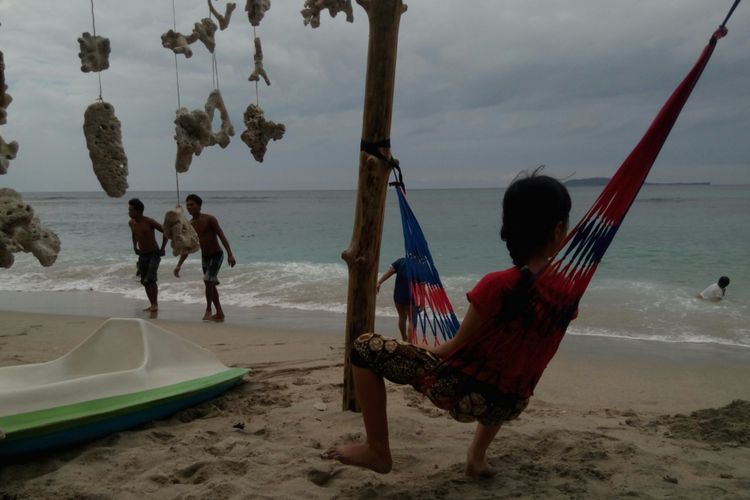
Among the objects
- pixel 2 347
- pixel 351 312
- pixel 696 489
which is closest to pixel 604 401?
pixel 696 489

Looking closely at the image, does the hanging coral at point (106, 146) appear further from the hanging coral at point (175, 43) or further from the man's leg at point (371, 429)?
the man's leg at point (371, 429)

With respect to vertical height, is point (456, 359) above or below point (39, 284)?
above

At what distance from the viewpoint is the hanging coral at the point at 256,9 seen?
3.46 metres

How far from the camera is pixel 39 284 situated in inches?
380

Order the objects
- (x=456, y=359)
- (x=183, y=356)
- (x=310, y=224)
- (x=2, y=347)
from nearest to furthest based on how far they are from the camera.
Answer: (x=456, y=359) → (x=183, y=356) → (x=2, y=347) → (x=310, y=224)

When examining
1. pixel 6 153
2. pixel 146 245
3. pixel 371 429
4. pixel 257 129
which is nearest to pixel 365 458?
pixel 371 429

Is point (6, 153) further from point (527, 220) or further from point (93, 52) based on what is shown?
point (527, 220)

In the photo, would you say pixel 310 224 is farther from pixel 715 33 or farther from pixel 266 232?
pixel 715 33

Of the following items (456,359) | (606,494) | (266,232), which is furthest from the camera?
(266,232)

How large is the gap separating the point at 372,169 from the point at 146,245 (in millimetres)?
4561

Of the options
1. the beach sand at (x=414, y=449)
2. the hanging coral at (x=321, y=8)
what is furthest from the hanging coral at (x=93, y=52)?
the beach sand at (x=414, y=449)

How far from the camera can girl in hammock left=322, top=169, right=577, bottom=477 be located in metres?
1.88

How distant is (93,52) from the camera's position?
10.1 feet

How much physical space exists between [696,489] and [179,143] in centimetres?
315
